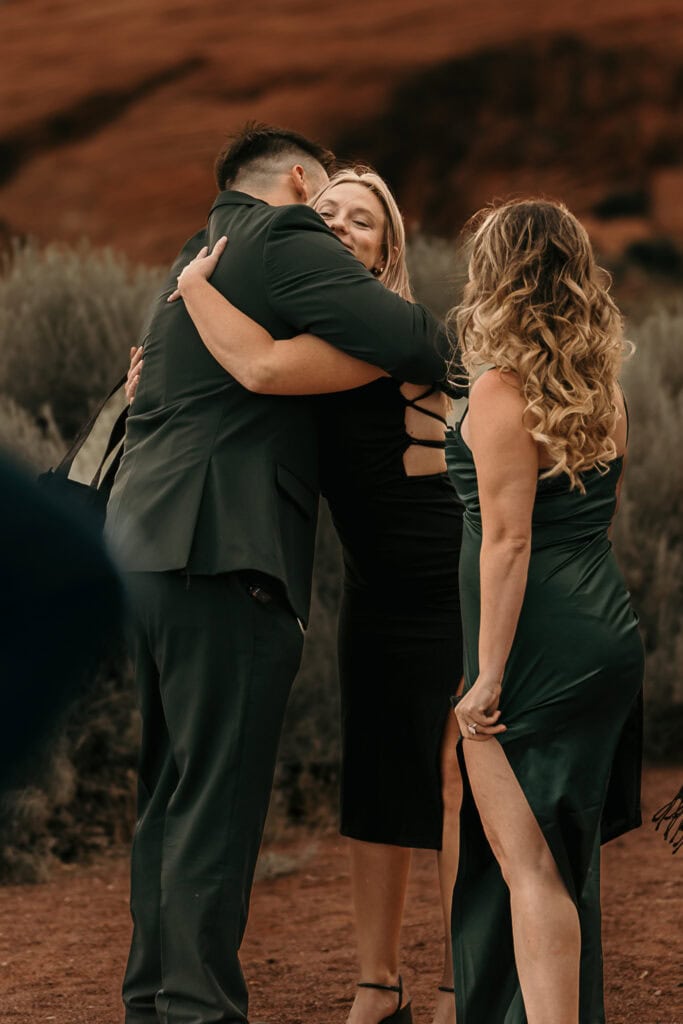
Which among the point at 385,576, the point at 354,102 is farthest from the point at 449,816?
the point at 354,102

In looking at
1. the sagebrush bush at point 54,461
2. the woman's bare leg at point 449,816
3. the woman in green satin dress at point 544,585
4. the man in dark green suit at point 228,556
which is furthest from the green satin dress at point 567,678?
the sagebrush bush at point 54,461

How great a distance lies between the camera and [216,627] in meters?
3.24

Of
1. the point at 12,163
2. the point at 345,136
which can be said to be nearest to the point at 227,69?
the point at 345,136

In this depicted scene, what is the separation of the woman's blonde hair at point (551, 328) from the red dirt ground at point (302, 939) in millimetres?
1832

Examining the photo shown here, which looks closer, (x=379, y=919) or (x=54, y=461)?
(x=379, y=919)

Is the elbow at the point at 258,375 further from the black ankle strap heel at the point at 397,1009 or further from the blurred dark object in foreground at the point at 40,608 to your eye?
the blurred dark object in foreground at the point at 40,608

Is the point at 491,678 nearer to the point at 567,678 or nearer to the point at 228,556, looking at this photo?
the point at 567,678

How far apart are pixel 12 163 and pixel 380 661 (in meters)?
7.29

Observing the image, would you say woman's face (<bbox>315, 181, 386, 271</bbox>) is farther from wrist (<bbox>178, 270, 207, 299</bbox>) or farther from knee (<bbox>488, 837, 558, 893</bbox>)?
knee (<bbox>488, 837, 558, 893</bbox>)

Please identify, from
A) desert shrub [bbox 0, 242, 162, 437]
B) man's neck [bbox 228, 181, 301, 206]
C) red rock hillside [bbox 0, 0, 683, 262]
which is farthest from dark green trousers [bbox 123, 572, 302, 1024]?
red rock hillside [bbox 0, 0, 683, 262]

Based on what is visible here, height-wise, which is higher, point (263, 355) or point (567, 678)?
point (263, 355)

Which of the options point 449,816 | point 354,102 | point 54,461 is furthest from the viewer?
point 354,102

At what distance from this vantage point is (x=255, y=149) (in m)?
3.57

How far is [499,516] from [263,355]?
641mm
